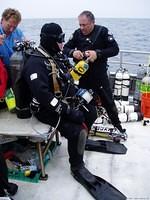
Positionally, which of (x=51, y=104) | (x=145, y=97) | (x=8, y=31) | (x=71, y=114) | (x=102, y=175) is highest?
(x=8, y=31)

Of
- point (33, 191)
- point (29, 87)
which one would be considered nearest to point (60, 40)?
point (29, 87)

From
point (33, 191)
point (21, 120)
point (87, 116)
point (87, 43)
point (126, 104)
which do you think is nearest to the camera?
point (33, 191)

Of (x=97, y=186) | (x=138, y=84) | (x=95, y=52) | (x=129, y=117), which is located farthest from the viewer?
(x=138, y=84)

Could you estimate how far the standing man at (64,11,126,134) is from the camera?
337 centimetres

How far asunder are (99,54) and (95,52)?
71 mm

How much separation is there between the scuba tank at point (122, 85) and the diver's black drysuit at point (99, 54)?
42.5 inches

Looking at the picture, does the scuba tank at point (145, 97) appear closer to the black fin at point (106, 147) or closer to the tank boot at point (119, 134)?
the tank boot at point (119, 134)

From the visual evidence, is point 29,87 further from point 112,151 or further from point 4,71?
point 112,151

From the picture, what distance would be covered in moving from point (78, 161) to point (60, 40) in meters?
1.07

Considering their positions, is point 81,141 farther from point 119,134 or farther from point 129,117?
point 129,117

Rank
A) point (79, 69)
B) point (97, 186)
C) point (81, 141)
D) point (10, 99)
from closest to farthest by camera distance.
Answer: point (97, 186) < point (81, 141) < point (10, 99) < point (79, 69)

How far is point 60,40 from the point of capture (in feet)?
8.97

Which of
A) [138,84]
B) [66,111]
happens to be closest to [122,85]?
[138,84]

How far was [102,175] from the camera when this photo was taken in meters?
2.92
